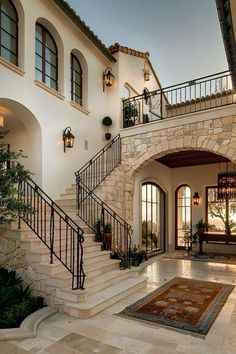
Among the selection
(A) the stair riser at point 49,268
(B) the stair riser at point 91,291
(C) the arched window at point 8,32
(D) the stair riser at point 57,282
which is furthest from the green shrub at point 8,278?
(C) the arched window at point 8,32

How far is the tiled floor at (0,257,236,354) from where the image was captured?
9.90 feet

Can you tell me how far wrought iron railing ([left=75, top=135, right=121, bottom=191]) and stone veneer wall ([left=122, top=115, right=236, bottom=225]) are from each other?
287mm

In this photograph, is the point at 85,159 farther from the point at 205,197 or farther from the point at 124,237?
the point at 205,197

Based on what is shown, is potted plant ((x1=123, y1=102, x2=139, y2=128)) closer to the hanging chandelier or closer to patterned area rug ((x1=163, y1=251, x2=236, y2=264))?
the hanging chandelier

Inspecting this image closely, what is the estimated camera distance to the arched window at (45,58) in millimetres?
6836

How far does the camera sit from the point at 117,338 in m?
3.28

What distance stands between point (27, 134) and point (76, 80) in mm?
2559

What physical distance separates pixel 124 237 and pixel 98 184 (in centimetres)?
156

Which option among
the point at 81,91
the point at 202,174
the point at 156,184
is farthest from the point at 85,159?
the point at 202,174

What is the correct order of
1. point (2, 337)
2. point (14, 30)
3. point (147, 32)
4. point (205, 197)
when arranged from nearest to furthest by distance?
point (2, 337) < point (14, 30) < point (147, 32) < point (205, 197)

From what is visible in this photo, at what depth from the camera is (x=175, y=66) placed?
11.5 meters

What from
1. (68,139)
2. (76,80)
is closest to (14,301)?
(68,139)

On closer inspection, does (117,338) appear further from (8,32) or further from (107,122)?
(107,122)

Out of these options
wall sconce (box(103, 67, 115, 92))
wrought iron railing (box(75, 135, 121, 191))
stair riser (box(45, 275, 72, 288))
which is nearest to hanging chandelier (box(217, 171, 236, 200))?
wrought iron railing (box(75, 135, 121, 191))
